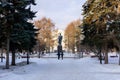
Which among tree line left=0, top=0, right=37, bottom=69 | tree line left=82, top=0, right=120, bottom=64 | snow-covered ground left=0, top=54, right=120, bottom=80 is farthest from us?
tree line left=82, top=0, right=120, bottom=64

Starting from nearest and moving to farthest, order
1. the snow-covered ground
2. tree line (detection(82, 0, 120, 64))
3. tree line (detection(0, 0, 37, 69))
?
1. the snow-covered ground
2. tree line (detection(0, 0, 37, 69))
3. tree line (detection(82, 0, 120, 64))

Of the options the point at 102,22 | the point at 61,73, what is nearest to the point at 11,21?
the point at 61,73

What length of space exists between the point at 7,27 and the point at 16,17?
137cm

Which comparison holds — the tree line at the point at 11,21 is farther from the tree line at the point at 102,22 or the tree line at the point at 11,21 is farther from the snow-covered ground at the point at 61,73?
the tree line at the point at 102,22

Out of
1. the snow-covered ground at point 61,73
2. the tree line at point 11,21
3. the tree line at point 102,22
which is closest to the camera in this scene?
the snow-covered ground at point 61,73

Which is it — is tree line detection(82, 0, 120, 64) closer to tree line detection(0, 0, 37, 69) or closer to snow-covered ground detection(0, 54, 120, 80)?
snow-covered ground detection(0, 54, 120, 80)

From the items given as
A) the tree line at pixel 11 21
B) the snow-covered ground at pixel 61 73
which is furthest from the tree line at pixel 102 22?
the tree line at pixel 11 21

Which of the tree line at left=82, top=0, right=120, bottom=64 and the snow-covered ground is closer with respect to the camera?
the snow-covered ground

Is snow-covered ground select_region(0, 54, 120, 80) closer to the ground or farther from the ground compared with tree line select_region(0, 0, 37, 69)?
closer to the ground

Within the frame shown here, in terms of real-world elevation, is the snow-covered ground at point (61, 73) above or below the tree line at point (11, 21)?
below

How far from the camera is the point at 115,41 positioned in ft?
133

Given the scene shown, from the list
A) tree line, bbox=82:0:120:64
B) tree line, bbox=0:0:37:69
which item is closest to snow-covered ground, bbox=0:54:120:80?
tree line, bbox=0:0:37:69

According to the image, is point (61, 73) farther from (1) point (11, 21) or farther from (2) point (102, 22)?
(2) point (102, 22)

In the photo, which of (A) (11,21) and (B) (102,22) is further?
(B) (102,22)
